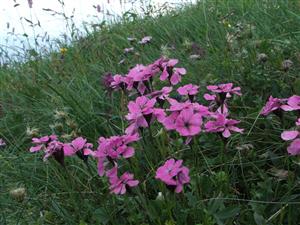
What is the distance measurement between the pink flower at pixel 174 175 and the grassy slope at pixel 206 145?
0.10 metres

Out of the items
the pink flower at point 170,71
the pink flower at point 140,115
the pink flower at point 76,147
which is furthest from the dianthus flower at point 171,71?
the pink flower at point 76,147

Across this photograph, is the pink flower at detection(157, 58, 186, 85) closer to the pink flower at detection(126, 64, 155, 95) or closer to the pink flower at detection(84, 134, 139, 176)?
the pink flower at detection(126, 64, 155, 95)

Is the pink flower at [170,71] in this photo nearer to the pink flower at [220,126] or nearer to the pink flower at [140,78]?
the pink flower at [140,78]

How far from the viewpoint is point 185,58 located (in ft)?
8.60

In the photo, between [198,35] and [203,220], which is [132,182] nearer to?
[203,220]

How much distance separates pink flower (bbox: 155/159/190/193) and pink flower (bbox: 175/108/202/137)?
8cm

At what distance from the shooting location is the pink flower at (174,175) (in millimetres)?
1120

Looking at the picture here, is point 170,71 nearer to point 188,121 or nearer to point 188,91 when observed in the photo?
point 188,91

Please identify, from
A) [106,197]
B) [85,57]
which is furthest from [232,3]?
[106,197]

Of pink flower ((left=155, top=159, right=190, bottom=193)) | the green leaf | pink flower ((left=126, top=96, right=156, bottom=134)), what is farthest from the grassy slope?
pink flower ((left=126, top=96, right=156, bottom=134))

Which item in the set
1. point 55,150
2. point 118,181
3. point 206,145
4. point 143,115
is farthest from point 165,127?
point 206,145

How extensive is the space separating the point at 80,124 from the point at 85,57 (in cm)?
153

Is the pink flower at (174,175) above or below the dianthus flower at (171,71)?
below

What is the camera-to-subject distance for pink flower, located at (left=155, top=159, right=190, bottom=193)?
1120 millimetres
